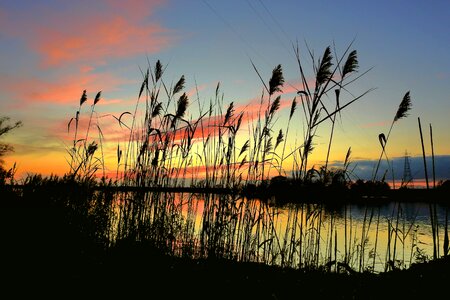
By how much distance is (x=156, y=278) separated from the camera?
3.79 metres

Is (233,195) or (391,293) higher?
(233,195)

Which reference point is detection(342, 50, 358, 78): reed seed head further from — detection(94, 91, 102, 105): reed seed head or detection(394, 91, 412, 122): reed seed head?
detection(94, 91, 102, 105): reed seed head

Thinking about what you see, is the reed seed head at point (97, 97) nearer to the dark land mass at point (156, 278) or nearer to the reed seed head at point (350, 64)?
the dark land mass at point (156, 278)

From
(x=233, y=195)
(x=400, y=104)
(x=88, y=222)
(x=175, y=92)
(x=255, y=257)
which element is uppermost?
(x=175, y=92)

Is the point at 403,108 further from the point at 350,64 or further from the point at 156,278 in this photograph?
the point at 156,278

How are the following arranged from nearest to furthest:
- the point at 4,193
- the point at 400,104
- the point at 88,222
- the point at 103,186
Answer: the point at 400,104
the point at 88,222
the point at 4,193
the point at 103,186

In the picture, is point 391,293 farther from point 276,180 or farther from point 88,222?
point 88,222

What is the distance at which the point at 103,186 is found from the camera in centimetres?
870

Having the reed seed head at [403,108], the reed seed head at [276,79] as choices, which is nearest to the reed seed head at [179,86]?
the reed seed head at [276,79]

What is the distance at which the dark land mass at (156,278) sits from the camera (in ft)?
11.2

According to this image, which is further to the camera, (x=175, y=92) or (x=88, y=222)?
(x=88, y=222)

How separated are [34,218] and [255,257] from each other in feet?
10.6


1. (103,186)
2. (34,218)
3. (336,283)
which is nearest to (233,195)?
(336,283)

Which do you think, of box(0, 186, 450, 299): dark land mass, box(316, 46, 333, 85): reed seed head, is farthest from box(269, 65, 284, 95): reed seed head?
box(0, 186, 450, 299): dark land mass
